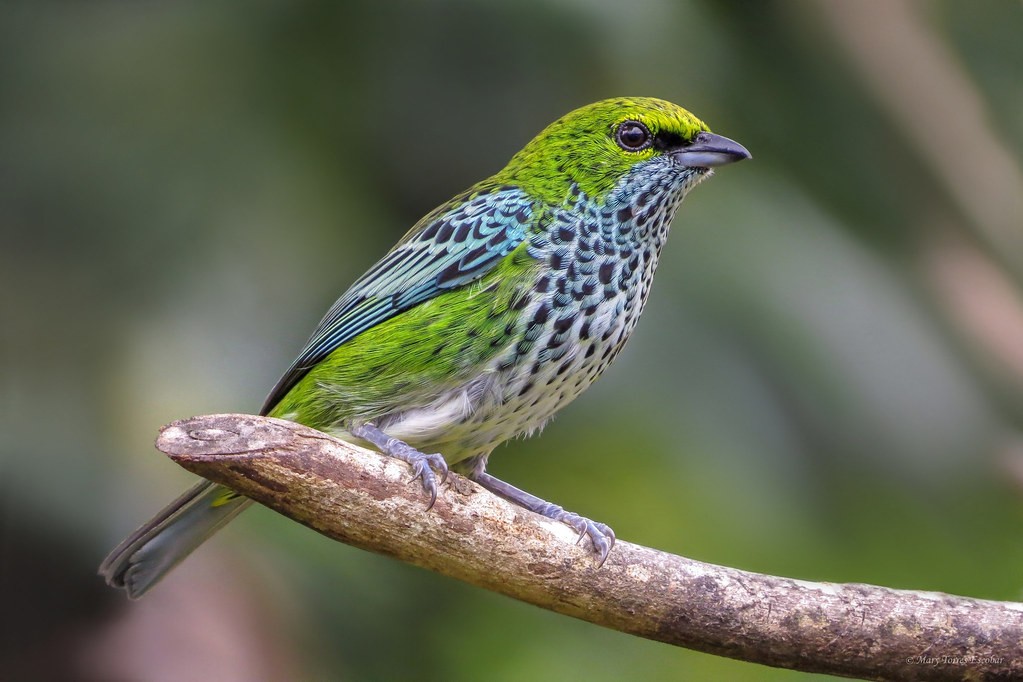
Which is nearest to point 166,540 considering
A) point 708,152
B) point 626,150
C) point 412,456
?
point 412,456

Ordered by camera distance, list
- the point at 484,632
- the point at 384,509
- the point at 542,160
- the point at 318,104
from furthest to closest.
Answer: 1. the point at 318,104
2. the point at 484,632
3. the point at 542,160
4. the point at 384,509

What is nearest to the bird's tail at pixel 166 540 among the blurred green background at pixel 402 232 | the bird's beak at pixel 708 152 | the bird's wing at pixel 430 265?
the bird's wing at pixel 430 265

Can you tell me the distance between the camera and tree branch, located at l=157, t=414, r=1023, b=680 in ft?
9.24

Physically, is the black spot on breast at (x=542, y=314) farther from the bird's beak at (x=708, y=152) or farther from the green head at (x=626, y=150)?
the bird's beak at (x=708, y=152)

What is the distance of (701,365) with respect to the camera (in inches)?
180

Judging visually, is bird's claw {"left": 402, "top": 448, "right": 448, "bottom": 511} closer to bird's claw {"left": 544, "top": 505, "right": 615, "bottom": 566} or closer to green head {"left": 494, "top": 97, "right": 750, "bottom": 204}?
bird's claw {"left": 544, "top": 505, "right": 615, "bottom": 566}

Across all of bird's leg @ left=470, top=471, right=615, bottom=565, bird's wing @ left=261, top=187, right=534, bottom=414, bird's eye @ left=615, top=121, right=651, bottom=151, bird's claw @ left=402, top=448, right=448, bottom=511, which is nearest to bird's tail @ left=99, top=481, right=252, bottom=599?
bird's wing @ left=261, top=187, right=534, bottom=414

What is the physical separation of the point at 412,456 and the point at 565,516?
1.72 ft

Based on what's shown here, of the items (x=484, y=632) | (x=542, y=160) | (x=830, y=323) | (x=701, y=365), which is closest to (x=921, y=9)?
(x=830, y=323)

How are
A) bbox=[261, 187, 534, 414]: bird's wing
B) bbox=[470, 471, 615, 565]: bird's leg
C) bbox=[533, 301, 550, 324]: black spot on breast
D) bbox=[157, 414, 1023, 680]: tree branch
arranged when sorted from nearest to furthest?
bbox=[157, 414, 1023, 680]: tree branch → bbox=[470, 471, 615, 565]: bird's leg → bbox=[533, 301, 550, 324]: black spot on breast → bbox=[261, 187, 534, 414]: bird's wing

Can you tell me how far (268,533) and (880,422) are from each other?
2.55 metres

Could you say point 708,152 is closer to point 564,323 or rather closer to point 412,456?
point 564,323

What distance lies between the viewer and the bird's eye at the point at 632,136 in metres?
3.60

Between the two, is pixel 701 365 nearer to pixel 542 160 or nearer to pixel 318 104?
pixel 542 160
